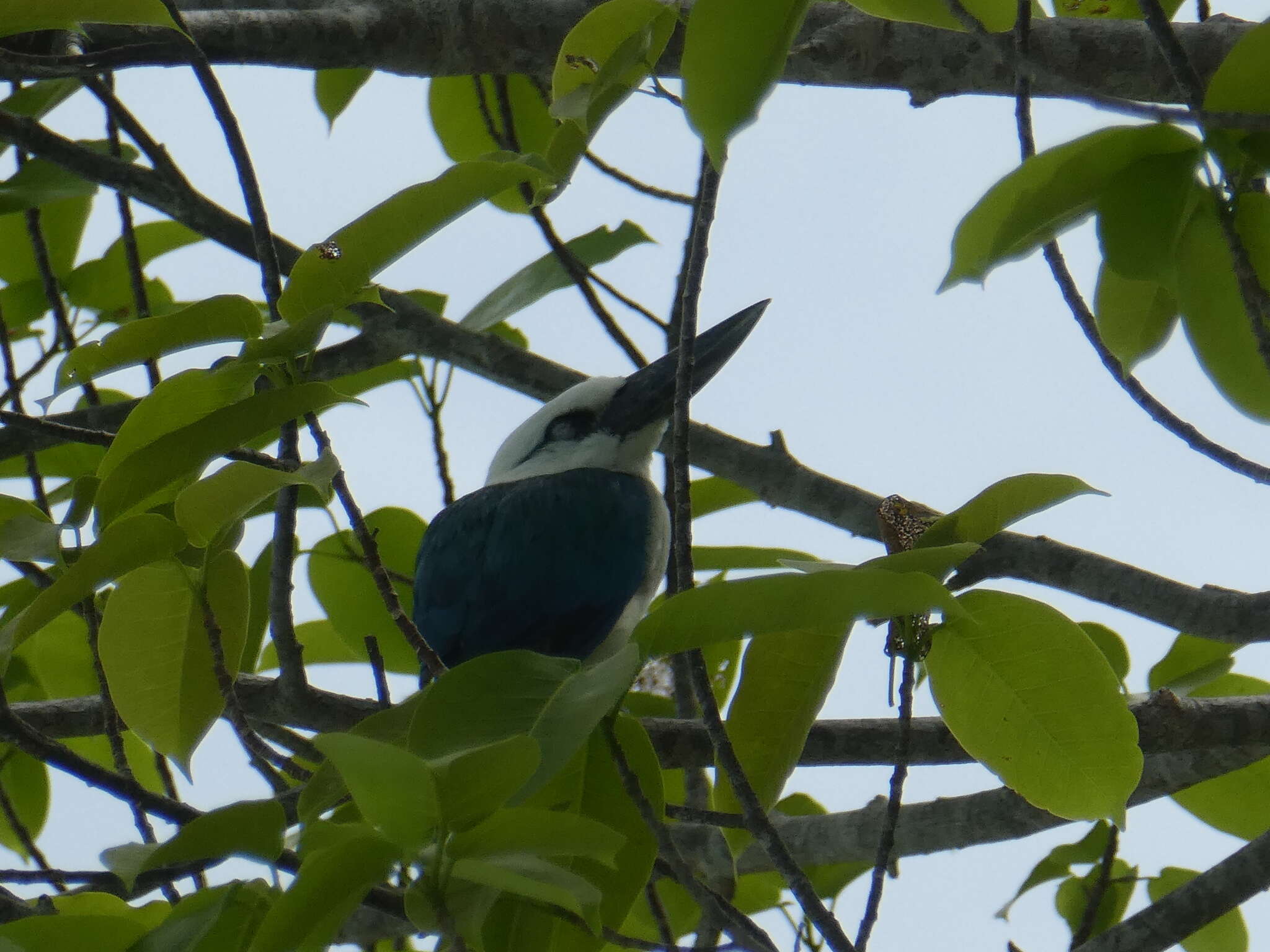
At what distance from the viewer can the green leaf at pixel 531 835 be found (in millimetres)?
718

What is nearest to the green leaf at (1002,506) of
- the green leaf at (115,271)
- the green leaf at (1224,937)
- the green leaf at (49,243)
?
the green leaf at (1224,937)

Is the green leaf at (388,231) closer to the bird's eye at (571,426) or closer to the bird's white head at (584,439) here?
the bird's white head at (584,439)

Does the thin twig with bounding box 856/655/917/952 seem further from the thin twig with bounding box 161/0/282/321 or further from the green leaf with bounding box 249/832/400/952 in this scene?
the thin twig with bounding box 161/0/282/321

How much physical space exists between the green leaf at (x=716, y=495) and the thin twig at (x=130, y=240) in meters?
0.83

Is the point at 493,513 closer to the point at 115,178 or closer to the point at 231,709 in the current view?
the point at 115,178

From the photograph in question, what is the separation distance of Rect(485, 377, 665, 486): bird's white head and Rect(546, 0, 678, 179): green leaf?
1.60m

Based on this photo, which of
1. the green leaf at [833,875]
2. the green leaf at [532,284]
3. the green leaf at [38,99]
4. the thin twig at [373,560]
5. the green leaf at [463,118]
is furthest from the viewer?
the green leaf at [463,118]

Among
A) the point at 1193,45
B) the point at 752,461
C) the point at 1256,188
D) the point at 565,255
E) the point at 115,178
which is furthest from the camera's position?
the point at 752,461

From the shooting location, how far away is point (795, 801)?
7.43ft

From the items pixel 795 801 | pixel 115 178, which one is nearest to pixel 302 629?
pixel 115 178

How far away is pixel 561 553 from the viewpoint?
234 centimetres

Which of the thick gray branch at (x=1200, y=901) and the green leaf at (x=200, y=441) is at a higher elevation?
the green leaf at (x=200, y=441)

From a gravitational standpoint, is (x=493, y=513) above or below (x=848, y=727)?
above

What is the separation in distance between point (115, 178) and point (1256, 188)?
5.25 ft
